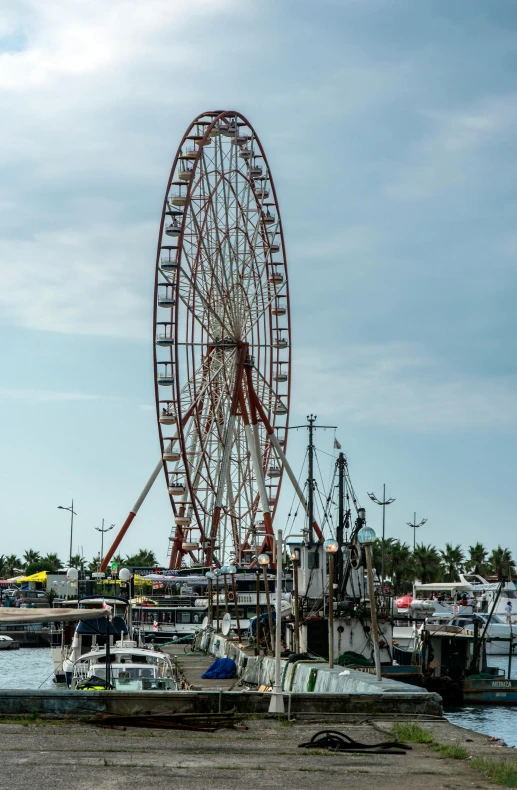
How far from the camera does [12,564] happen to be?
16350 cm

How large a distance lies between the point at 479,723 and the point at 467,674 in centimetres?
759

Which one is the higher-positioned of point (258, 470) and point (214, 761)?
point (258, 470)

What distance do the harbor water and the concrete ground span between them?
18385 mm

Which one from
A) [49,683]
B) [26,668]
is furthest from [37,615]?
[26,668]

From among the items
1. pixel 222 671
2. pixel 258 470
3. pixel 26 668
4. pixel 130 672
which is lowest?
pixel 26 668

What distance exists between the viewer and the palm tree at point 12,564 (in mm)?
160625

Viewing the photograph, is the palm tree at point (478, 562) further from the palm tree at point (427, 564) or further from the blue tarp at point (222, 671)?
the blue tarp at point (222, 671)

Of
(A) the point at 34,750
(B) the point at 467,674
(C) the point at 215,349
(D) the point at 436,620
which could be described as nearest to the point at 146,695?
(A) the point at 34,750

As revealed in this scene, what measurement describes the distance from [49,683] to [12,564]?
116725 millimetres

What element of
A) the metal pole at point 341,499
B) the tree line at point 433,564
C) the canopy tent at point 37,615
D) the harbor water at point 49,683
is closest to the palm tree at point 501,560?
the tree line at point 433,564

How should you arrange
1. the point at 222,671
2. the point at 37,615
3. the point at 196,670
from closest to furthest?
the point at 37,615 < the point at 222,671 < the point at 196,670

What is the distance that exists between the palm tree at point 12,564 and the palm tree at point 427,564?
6343cm

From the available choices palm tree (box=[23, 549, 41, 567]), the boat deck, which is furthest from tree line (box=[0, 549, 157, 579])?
the boat deck

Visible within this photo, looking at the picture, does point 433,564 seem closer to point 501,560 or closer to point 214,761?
point 501,560
